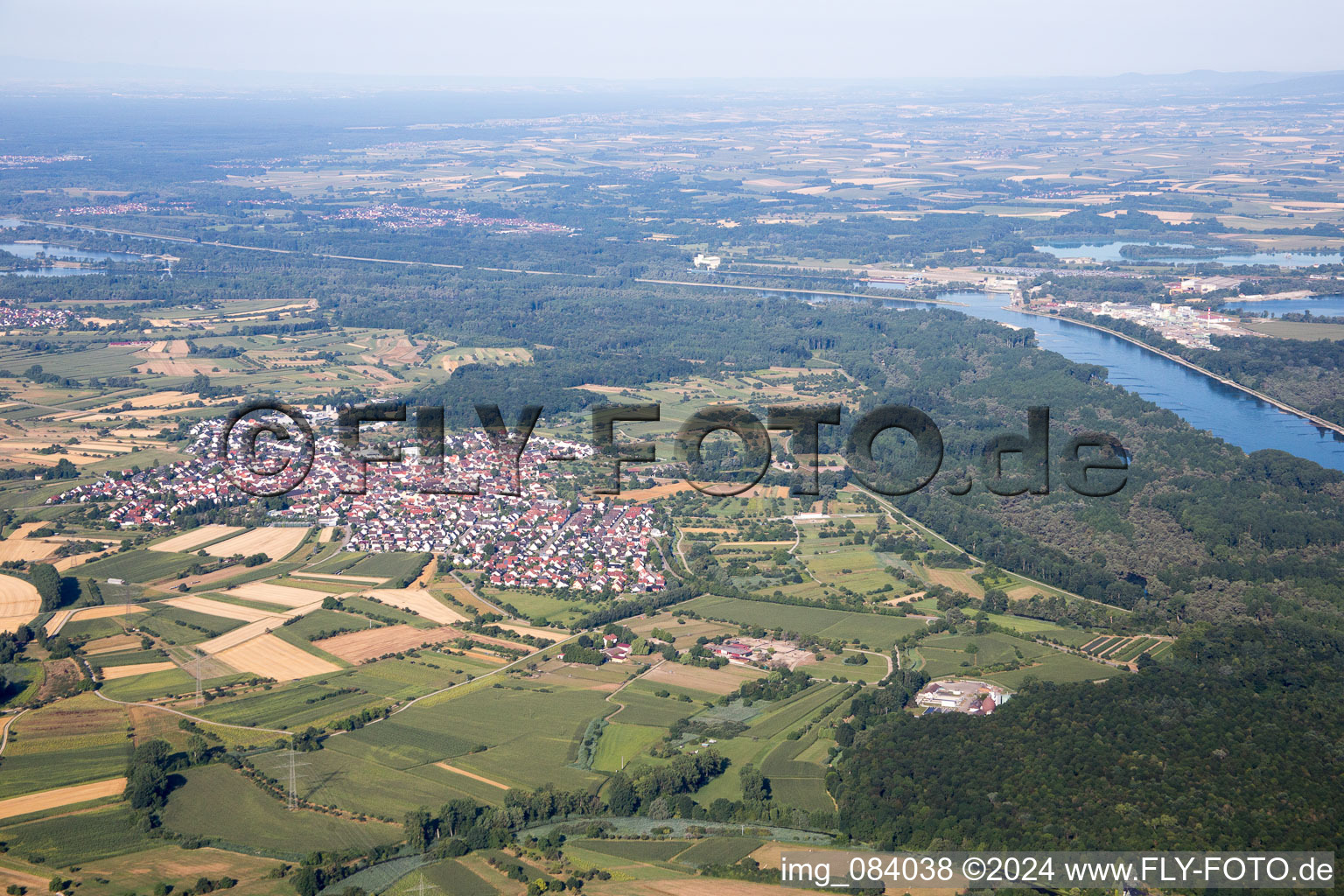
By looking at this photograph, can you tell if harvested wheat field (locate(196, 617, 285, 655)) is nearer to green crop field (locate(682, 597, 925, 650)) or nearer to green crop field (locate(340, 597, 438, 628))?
green crop field (locate(340, 597, 438, 628))

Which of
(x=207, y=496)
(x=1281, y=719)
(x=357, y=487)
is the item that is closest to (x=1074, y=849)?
(x=1281, y=719)

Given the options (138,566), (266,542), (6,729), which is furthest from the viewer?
(266,542)

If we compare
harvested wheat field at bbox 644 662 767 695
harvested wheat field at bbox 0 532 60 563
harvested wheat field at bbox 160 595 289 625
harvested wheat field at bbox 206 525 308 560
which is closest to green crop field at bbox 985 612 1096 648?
harvested wheat field at bbox 644 662 767 695

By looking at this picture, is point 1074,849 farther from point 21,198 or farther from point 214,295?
point 21,198

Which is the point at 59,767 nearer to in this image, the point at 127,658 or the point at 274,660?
the point at 127,658

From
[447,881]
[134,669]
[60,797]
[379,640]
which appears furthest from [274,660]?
[447,881]

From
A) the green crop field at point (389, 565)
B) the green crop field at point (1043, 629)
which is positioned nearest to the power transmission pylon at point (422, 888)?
the green crop field at point (389, 565)
